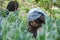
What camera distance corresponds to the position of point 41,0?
271 centimetres

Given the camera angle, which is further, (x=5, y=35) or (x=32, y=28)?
(x=32, y=28)

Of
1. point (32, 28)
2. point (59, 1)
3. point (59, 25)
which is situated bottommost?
point (59, 1)

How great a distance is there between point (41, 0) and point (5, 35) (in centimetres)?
227

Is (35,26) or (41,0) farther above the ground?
(35,26)

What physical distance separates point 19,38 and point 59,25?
13 cm

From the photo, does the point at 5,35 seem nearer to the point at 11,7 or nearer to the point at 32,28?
the point at 32,28

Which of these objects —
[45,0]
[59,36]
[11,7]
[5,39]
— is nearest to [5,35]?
[5,39]

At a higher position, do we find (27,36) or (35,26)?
(27,36)

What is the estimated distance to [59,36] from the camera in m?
0.44

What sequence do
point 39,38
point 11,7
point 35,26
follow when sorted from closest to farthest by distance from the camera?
point 39,38
point 35,26
point 11,7

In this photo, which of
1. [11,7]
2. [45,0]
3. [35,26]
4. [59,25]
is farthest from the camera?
[11,7]

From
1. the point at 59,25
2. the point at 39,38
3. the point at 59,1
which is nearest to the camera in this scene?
the point at 39,38

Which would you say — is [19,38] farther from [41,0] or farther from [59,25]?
[41,0]

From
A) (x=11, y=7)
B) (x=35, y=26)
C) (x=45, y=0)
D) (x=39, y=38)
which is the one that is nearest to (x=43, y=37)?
(x=39, y=38)
